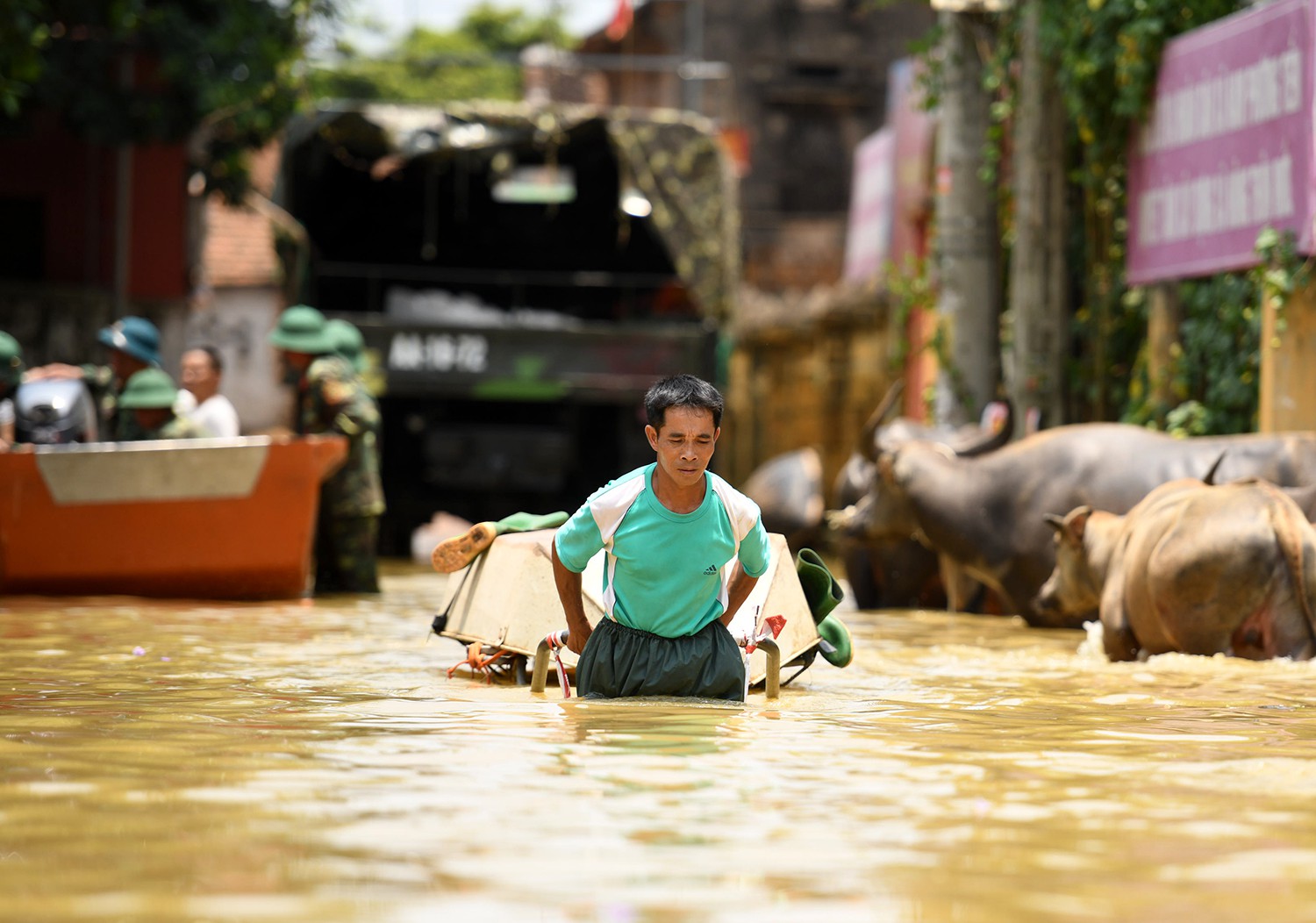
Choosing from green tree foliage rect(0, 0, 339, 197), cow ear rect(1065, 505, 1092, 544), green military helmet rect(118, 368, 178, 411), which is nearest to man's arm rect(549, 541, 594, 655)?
cow ear rect(1065, 505, 1092, 544)

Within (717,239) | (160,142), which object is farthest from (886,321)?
(160,142)

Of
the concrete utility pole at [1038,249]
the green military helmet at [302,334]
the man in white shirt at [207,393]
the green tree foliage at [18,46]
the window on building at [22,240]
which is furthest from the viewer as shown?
the window on building at [22,240]

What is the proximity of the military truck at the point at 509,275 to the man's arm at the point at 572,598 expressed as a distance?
854 cm

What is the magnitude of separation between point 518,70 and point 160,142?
21.2m

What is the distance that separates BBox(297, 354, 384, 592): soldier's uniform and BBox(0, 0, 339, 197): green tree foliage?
5668mm

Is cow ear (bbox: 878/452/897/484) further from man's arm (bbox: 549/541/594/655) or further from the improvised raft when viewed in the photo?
man's arm (bbox: 549/541/594/655)

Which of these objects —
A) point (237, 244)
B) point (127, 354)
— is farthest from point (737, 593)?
point (237, 244)

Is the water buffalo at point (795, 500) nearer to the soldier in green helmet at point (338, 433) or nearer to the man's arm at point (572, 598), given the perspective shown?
the soldier in green helmet at point (338, 433)

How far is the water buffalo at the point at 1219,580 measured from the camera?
7.68 metres

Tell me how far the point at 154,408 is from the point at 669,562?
20.3 ft

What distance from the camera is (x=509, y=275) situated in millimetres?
16734

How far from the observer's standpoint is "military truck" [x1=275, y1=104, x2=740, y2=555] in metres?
15.0

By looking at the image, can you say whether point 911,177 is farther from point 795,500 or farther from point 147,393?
point 147,393

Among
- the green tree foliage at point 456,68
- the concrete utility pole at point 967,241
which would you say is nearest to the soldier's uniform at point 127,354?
the concrete utility pole at point 967,241
